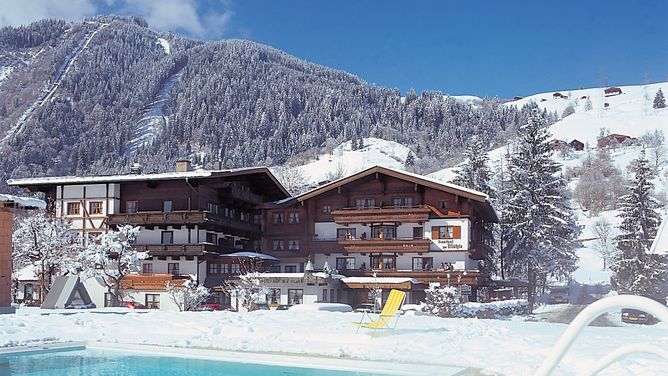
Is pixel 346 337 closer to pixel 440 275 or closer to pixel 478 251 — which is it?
pixel 440 275

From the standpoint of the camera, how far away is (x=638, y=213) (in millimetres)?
41438

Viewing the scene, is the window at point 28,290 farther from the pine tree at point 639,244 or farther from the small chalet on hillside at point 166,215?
the pine tree at point 639,244

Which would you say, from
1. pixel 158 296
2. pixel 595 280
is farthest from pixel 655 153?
pixel 158 296

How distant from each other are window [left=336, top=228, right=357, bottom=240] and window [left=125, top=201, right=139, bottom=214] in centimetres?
1260

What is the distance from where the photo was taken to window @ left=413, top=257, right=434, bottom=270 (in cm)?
3841

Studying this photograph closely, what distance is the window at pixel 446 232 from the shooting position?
3809 cm

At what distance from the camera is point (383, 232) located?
39500 mm

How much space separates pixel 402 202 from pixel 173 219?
13612 millimetres

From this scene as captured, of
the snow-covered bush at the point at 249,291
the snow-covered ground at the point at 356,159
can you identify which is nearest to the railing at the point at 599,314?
the snow-covered bush at the point at 249,291

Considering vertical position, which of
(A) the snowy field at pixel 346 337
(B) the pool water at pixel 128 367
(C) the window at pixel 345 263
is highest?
(C) the window at pixel 345 263

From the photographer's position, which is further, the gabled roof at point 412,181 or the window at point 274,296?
the window at point 274,296

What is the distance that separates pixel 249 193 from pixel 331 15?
17.8 meters

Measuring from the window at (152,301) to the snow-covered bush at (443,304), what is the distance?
54.0 ft

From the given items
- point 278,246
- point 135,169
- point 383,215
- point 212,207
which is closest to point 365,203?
point 383,215
